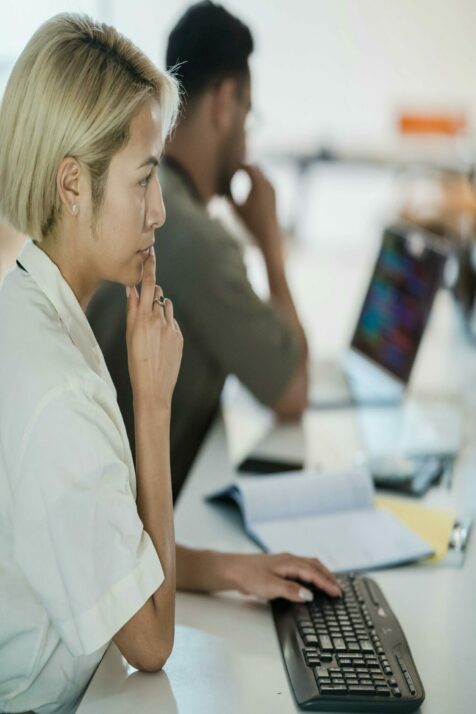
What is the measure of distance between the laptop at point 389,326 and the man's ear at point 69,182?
105 cm

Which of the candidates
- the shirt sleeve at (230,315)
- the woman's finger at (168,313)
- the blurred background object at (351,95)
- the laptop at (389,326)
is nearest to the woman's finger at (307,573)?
the woman's finger at (168,313)

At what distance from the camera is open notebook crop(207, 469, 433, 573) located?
1.27m

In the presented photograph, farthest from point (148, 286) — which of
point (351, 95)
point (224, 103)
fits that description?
point (351, 95)

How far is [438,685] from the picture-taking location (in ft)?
3.23

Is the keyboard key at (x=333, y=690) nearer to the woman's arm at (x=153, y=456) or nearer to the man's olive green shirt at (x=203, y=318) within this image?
the woman's arm at (x=153, y=456)

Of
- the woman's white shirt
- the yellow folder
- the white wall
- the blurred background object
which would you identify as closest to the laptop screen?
Answer: the yellow folder

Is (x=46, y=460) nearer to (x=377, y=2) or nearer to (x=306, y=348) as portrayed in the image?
(x=306, y=348)

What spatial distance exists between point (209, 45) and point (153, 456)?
3.19 ft

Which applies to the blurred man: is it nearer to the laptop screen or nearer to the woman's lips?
the laptop screen

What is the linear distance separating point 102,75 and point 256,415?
1056 millimetres

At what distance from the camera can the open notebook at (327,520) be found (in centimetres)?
127

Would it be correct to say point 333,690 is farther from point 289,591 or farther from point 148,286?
point 148,286

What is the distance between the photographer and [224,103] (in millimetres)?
1715

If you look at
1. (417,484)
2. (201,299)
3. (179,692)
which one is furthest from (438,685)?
(201,299)
